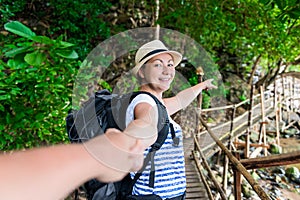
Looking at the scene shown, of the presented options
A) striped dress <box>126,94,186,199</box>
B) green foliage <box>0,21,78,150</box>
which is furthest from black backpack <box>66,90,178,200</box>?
green foliage <box>0,21,78,150</box>

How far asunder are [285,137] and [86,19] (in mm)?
8411

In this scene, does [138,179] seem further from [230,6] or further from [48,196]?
[230,6]

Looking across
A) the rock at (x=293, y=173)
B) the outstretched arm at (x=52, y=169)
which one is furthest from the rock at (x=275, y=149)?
the outstretched arm at (x=52, y=169)

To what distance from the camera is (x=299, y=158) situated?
1.25m

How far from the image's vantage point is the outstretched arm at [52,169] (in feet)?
0.89

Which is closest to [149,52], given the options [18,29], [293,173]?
[18,29]

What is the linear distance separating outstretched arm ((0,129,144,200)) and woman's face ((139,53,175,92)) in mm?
688

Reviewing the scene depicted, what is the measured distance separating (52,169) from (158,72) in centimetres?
81

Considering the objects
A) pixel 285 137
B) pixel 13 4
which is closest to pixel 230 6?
pixel 13 4

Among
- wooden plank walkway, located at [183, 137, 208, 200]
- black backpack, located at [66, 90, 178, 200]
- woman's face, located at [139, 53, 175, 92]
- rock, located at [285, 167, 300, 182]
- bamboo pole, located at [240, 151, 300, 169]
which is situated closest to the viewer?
black backpack, located at [66, 90, 178, 200]

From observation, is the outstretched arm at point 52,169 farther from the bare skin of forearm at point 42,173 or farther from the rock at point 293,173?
the rock at point 293,173

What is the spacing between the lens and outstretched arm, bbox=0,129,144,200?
0.27m

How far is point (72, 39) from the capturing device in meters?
3.90

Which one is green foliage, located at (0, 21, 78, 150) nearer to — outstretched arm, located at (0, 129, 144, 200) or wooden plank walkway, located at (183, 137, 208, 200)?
outstretched arm, located at (0, 129, 144, 200)
